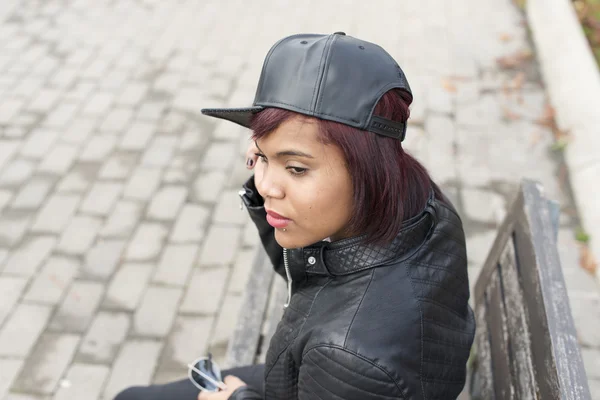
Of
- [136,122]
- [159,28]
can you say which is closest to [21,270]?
[136,122]

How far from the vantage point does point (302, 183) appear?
1.56 meters

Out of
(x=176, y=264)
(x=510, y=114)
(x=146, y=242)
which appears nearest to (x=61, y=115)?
(x=146, y=242)

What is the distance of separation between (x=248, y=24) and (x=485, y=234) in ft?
12.3

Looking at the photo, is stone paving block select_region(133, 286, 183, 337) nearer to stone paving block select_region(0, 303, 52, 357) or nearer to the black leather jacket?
stone paving block select_region(0, 303, 52, 357)

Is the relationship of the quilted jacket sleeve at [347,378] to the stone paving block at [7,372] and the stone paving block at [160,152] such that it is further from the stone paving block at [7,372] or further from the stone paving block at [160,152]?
the stone paving block at [160,152]

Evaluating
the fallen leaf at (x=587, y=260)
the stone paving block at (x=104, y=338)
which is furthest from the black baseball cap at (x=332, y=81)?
the fallen leaf at (x=587, y=260)

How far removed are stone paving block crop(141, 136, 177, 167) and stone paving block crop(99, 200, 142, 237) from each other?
0.48 metres

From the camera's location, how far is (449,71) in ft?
18.7

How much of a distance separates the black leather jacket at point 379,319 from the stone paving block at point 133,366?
5.27ft

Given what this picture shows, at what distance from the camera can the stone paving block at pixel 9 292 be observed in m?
3.57

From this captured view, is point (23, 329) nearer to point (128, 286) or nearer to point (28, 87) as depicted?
point (128, 286)

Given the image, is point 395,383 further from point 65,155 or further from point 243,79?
point 243,79

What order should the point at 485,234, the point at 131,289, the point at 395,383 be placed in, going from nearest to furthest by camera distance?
the point at 395,383 → the point at 131,289 → the point at 485,234

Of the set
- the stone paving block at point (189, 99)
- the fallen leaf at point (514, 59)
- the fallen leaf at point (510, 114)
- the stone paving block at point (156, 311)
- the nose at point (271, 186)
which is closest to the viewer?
the nose at point (271, 186)
